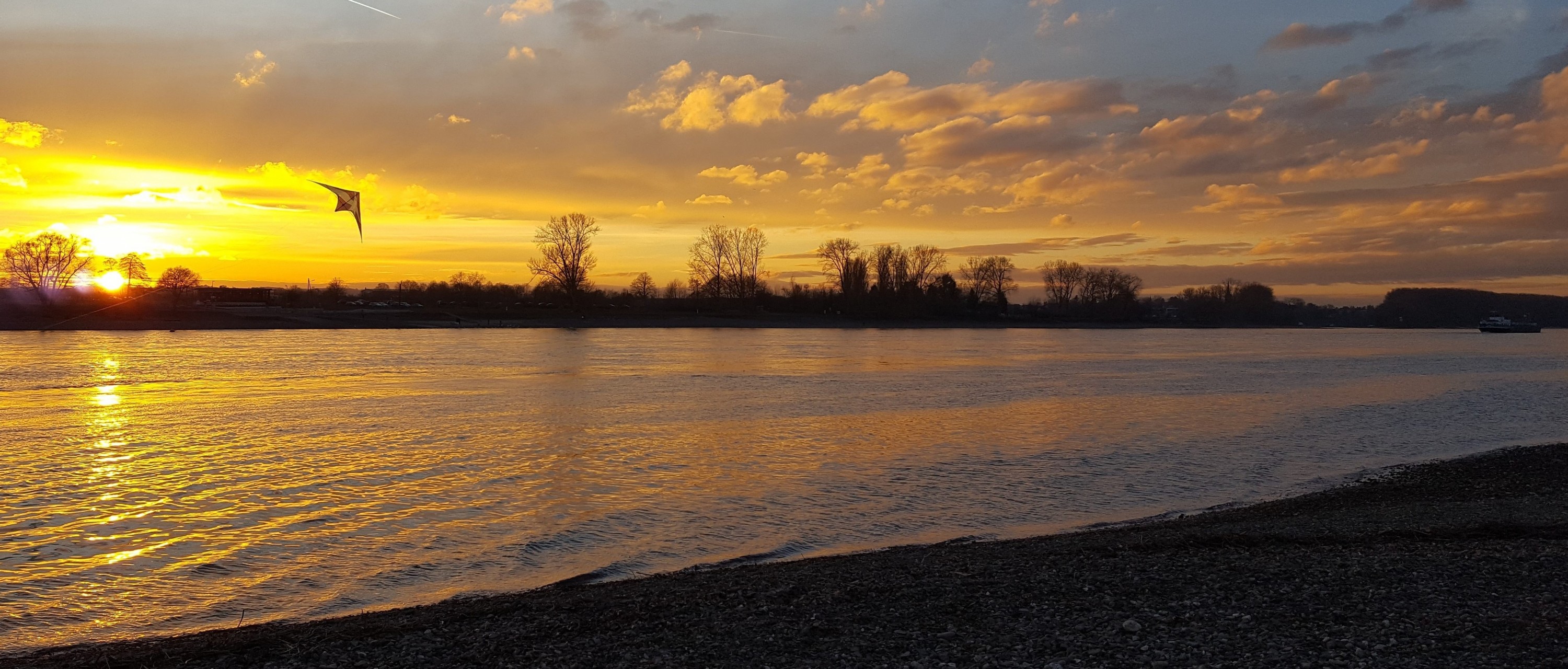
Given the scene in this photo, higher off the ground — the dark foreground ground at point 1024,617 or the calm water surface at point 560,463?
the dark foreground ground at point 1024,617

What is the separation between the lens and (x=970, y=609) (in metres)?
8.27

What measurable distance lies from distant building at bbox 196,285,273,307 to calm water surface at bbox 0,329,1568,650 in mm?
60803

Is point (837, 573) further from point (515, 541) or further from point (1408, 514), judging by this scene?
point (1408, 514)

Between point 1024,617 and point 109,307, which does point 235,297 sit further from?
point 1024,617

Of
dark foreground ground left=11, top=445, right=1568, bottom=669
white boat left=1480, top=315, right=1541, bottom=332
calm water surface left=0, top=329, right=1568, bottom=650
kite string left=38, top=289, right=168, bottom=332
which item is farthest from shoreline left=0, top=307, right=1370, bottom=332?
white boat left=1480, top=315, right=1541, bottom=332

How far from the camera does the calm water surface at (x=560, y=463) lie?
11430 mm

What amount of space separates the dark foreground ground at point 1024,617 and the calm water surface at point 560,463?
6.03ft

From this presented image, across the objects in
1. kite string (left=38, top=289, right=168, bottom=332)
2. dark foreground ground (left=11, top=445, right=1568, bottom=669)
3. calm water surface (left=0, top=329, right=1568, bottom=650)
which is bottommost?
calm water surface (left=0, top=329, right=1568, bottom=650)

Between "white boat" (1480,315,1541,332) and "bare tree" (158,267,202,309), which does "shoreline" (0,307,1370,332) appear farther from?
"white boat" (1480,315,1541,332)

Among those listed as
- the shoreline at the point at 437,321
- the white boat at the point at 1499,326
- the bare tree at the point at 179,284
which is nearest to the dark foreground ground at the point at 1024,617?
the shoreline at the point at 437,321

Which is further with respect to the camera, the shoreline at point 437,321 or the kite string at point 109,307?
the shoreline at point 437,321

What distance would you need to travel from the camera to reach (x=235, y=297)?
114 meters

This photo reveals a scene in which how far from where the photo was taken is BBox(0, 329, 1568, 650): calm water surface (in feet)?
37.5

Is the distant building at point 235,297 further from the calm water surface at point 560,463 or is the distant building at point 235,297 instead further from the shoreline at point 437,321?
the calm water surface at point 560,463
